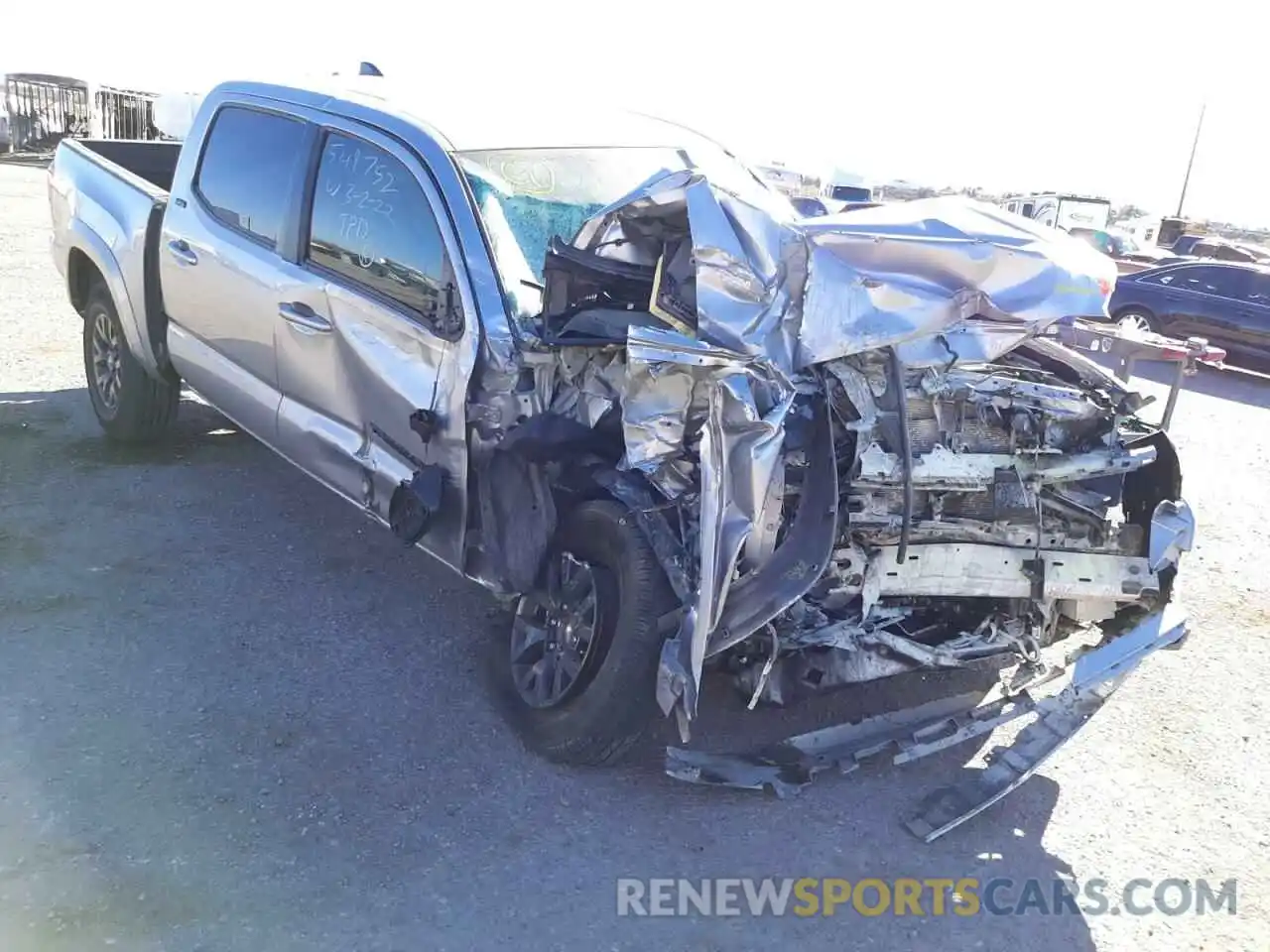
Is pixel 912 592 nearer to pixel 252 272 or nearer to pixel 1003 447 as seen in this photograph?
pixel 1003 447

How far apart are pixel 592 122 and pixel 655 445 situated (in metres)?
2.15

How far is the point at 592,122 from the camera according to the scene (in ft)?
15.8

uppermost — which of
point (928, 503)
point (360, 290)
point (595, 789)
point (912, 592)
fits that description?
point (360, 290)

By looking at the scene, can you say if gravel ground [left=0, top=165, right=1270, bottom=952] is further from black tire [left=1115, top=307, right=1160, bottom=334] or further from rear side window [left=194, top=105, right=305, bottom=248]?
black tire [left=1115, top=307, right=1160, bottom=334]

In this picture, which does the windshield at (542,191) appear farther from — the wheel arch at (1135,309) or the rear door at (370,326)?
the wheel arch at (1135,309)

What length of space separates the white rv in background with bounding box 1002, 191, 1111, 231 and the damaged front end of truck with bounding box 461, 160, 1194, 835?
2144cm

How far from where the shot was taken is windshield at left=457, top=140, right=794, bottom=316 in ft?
12.6

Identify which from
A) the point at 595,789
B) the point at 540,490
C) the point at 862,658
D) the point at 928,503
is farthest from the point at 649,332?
the point at 595,789

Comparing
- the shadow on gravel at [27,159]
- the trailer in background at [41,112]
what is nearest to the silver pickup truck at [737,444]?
the shadow on gravel at [27,159]

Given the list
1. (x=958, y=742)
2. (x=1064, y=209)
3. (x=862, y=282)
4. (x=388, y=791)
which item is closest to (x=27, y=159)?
(x=1064, y=209)

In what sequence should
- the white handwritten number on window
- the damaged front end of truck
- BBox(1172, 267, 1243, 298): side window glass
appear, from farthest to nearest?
1. BBox(1172, 267, 1243, 298): side window glass
2. the white handwritten number on window
3. the damaged front end of truck

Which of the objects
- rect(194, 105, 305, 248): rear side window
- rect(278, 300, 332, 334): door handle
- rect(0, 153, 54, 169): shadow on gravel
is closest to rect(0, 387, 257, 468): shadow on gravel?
rect(194, 105, 305, 248): rear side window

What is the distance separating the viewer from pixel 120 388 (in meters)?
5.93

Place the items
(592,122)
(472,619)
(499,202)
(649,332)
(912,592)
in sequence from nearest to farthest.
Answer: (649,332)
(912,592)
(499,202)
(472,619)
(592,122)
